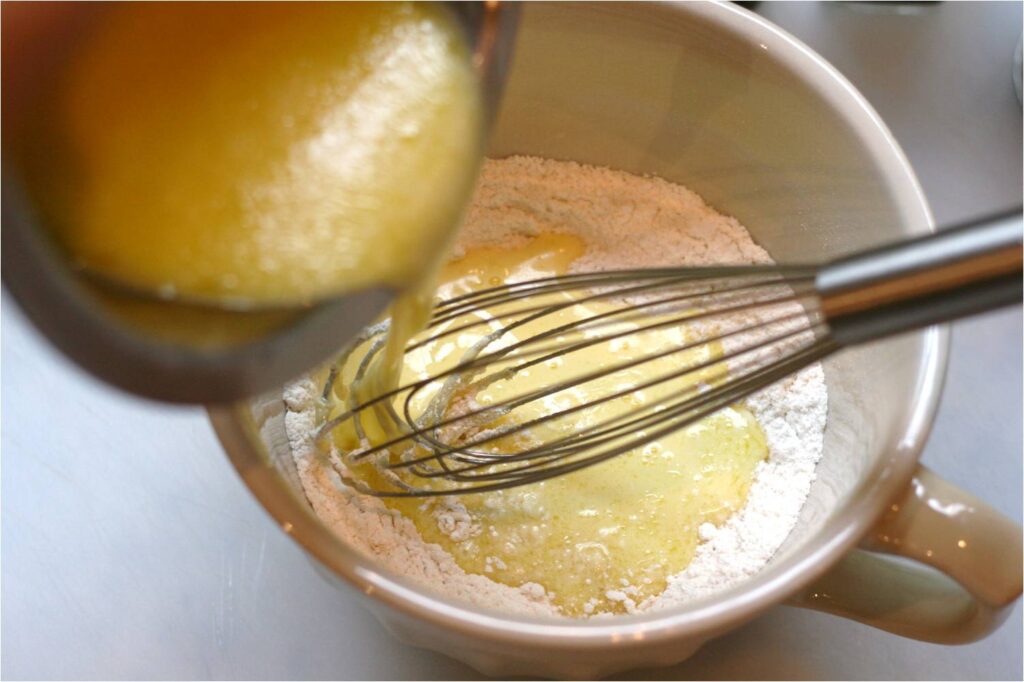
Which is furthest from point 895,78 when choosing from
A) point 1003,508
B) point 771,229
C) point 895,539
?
point 895,539

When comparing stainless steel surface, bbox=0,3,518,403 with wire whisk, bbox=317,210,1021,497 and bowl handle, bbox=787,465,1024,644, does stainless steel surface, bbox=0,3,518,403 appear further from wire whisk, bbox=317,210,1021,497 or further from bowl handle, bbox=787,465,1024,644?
bowl handle, bbox=787,465,1024,644

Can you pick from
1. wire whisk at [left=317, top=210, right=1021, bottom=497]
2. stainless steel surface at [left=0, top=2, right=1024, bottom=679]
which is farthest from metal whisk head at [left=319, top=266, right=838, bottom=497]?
stainless steel surface at [left=0, top=2, right=1024, bottom=679]

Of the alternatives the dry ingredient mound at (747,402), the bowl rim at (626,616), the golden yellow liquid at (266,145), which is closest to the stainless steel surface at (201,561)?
the dry ingredient mound at (747,402)

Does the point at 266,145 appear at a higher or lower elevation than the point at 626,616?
higher

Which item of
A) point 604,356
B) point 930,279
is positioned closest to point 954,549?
point 930,279

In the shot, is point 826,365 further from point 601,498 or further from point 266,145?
point 266,145

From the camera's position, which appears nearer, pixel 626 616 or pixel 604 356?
pixel 626 616
